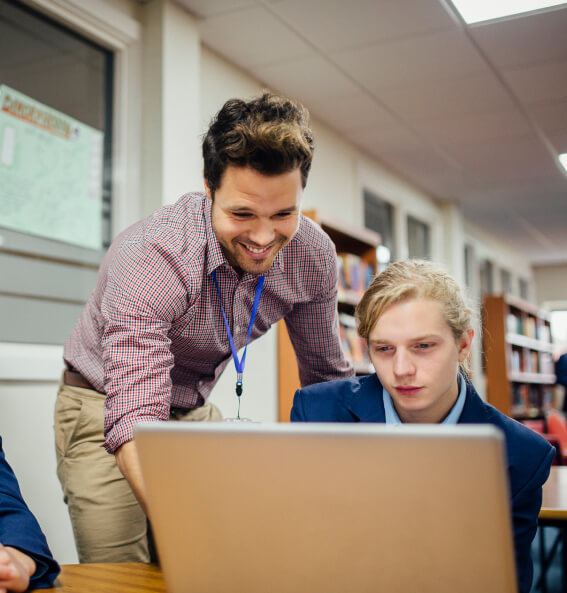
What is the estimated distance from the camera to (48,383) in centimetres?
253

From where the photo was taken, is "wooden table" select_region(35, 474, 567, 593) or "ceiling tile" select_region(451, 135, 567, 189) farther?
"ceiling tile" select_region(451, 135, 567, 189)

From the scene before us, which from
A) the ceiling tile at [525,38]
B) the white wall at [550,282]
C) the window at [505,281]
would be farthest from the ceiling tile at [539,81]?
the white wall at [550,282]

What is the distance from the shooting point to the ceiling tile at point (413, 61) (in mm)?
3365

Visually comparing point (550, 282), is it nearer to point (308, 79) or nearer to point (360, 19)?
point (308, 79)

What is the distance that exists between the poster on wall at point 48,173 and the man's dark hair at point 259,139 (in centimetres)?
139

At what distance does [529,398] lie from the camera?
7.28 m

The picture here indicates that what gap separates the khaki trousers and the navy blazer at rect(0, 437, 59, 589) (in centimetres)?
45

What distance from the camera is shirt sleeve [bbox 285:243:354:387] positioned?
1676 millimetres

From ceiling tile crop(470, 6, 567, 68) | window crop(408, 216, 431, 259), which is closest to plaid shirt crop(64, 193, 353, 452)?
ceiling tile crop(470, 6, 567, 68)

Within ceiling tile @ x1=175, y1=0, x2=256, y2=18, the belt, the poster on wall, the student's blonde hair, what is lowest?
the belt

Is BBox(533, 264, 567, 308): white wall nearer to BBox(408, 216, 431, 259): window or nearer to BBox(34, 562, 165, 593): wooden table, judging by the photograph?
BBox(408, 216, 431, 259): window

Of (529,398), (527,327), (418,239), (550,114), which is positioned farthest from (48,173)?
(529,398)

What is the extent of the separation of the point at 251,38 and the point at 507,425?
8.99 feet

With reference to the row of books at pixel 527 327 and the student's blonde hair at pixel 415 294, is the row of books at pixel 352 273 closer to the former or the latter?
the student's blonde hair at pixel 415 294
